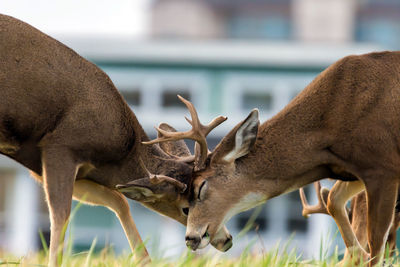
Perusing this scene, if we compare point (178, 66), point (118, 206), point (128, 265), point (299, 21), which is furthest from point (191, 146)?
point (299, 21)

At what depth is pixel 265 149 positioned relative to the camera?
7141mm

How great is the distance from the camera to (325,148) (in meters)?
6.91

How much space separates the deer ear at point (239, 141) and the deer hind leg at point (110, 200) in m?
0.95

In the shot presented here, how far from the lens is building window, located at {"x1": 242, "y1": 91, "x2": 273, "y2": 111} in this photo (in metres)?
28.2

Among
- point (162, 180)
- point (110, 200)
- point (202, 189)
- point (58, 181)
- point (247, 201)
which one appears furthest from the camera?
point (110, 200)

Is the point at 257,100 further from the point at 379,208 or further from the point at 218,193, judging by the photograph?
the point at 379,208

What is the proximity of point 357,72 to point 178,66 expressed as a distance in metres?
20.8

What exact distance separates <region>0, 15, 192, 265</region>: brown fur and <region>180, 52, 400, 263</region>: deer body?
0.35 metres

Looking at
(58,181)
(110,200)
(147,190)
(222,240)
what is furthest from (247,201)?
(58,181)

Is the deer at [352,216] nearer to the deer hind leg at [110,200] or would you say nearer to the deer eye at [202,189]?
the deer eye at [202,189]

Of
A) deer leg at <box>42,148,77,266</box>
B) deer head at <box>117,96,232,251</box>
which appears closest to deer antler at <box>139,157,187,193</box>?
deer head at <box>117,96,232,251</box>

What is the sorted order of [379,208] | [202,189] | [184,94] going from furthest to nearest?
[184,94]
[202,189]
[379,208]

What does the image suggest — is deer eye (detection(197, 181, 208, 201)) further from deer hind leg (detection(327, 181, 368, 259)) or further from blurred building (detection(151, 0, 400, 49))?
blurred building (detection(151, 0, 400, 49))

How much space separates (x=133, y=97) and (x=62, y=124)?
21670 mm
